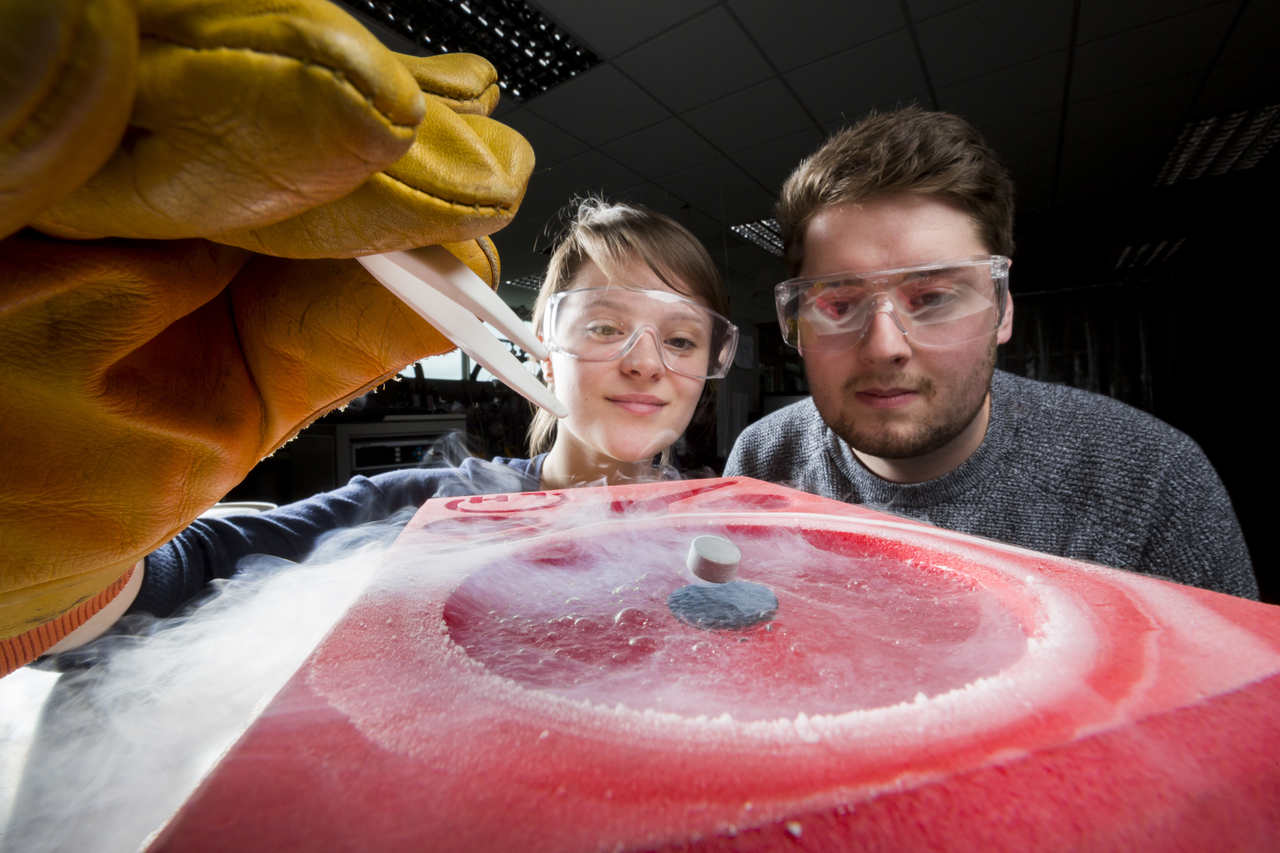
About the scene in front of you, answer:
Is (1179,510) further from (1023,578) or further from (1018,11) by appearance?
(1018,11)

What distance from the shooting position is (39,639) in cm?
57

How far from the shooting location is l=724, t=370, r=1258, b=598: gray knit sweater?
100 cm

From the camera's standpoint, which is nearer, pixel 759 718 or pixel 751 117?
pixel 759 718

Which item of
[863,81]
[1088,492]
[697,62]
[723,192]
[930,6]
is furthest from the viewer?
[723,192]

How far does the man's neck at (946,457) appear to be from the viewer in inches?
50.4

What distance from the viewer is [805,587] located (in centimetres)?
54

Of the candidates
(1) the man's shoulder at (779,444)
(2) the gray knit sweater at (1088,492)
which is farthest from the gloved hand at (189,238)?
(1) the man's shoulder at (779,444)

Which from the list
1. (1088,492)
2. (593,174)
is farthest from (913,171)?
(593,174)

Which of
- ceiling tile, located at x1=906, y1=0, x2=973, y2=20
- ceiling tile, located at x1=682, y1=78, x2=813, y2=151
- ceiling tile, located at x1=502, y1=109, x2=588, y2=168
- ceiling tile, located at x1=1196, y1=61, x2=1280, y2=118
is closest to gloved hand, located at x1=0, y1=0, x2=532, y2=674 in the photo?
ceiling tile, located at x1=906, y1=0, x2=973, y2=20

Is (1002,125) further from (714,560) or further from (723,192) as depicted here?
(714,560)

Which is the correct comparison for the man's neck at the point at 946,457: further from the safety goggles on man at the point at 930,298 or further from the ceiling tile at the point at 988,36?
the ceiling tile at the point at 988,36

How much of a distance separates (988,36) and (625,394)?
2724 mm

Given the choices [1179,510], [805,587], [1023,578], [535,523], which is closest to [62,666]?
[535,523]

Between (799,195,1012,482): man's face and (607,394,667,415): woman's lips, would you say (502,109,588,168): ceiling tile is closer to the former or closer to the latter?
(607,394,667,415): woman's lips
